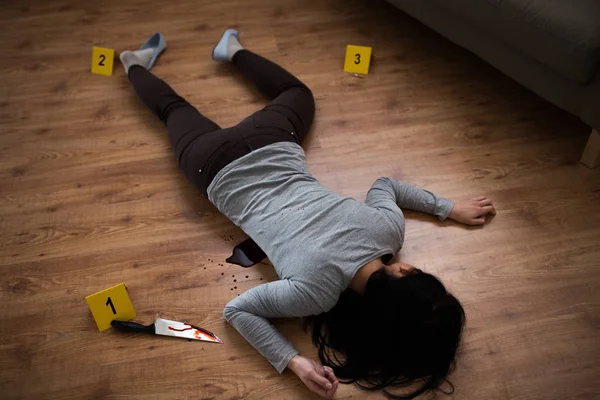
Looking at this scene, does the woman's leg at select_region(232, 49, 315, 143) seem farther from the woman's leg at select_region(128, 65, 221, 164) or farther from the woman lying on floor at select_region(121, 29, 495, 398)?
the woman's leg at select_region(128, 65, 221, 164)

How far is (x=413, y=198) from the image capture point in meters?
1.41

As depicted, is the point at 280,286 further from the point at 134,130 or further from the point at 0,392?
the point at 134,130

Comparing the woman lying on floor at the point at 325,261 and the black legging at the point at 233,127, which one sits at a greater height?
the black legging at the point at 233,127

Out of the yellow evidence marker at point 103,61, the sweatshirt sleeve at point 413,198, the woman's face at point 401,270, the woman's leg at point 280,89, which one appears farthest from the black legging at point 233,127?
the woman's face at point 401,270

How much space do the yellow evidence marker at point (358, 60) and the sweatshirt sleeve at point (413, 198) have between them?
20.4 inches

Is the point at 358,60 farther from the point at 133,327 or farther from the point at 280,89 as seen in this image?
the point at 133,327

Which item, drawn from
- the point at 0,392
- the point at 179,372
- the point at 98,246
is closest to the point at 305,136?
the point at 98,246

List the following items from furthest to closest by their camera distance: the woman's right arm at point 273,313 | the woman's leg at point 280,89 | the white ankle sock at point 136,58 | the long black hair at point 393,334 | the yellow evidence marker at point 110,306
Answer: the white ankle sock at point 136,58, the woman's leg at point 280,89, the yellow evidence marker at point 110,306, the woman's right arm at point 273,313, the long black hair at point 393,334

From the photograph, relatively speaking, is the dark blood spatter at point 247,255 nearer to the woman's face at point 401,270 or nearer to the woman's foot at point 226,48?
the woman's face at point 401,270

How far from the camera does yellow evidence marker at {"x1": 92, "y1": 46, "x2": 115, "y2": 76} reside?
1.82m

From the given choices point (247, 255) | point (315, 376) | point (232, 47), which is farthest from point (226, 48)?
point (315, 376)

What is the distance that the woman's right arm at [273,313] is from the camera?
3.86ft

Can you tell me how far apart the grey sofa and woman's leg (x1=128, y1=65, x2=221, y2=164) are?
0.73 metres

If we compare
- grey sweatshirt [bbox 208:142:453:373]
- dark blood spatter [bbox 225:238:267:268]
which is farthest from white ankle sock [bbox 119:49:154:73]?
dark blood spatter [bbox 225:238:267:268]
